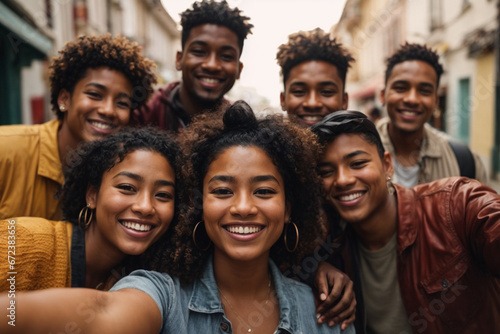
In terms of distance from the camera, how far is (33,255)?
2.05 meters

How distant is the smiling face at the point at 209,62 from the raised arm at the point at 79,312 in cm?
229

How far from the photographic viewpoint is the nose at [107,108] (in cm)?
304

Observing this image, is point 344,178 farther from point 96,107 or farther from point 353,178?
point 96,107

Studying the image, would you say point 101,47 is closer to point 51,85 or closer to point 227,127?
point 51,85

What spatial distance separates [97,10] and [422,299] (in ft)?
50.9

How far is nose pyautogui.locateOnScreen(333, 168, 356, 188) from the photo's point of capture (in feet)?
8.48

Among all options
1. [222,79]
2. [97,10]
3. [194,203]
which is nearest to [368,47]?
[97,10]

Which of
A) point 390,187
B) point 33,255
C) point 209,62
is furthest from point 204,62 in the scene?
point 33,255

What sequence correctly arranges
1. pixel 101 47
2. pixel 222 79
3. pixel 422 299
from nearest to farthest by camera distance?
pixel 422 299 → pixel 101 47 → pixel 222 79

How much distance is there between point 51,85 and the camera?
11.1 ft

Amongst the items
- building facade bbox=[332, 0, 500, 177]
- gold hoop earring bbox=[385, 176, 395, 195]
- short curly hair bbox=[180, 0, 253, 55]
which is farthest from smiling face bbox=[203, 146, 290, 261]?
building facade bbox=[332, 0, 500, 177]

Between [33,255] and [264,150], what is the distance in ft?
4.14

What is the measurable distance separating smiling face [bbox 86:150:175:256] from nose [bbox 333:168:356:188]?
1.01m

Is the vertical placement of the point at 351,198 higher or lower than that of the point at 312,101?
lower
